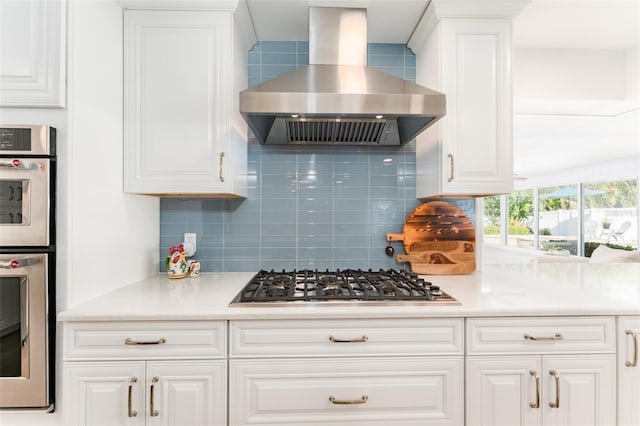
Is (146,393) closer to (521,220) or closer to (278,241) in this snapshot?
(278,241)

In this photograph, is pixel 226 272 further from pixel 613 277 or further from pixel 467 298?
pixel 613 277

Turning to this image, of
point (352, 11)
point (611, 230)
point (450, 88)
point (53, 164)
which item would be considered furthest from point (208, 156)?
point (611, 230)

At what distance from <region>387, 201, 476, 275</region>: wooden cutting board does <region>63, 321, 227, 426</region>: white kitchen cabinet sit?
4.00ft

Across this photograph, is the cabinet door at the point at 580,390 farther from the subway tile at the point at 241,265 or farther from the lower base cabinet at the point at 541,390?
the subway tile at the point at 241,265

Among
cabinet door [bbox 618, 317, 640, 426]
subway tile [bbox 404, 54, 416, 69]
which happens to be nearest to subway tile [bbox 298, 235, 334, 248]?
subway tile [bbox 404, 54, 416, 69]

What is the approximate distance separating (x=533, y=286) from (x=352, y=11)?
1.64 meters

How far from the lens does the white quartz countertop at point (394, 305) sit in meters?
1.28

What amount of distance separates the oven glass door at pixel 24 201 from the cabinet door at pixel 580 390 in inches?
76.5

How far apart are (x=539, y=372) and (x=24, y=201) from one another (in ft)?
6.57

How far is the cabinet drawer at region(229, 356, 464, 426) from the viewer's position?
129cm

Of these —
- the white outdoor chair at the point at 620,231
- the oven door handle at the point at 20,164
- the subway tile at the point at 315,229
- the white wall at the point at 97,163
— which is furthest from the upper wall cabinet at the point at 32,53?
the white outdoor chair at the point at 620,231

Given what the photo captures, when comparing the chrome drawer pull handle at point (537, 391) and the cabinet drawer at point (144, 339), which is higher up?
the cabinet drawer at point (144, 339)

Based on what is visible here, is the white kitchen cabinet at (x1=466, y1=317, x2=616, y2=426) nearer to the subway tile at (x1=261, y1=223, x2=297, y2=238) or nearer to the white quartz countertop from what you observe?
the white quartz countertop

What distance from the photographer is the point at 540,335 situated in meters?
1.32
